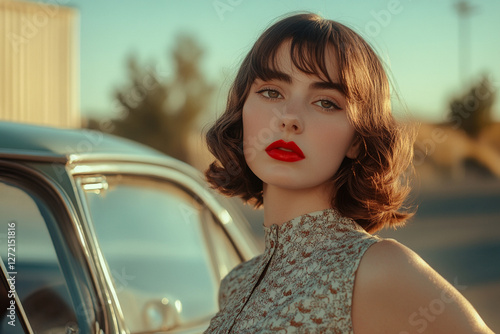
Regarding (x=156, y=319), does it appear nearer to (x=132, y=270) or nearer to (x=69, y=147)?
(x=132, y=270)

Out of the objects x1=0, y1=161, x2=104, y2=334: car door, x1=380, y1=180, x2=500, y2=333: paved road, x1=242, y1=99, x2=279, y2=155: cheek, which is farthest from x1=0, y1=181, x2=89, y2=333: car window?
x1=380, y1=180, x2=500, y2=333: paved road

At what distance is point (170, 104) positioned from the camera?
3275 cm

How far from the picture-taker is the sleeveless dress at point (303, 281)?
5.14ft

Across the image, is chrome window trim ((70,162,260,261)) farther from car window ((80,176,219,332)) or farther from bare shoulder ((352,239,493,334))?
bare shoulder ((352,239,493,334))

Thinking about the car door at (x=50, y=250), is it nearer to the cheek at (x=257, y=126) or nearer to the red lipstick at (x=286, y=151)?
the cheek at (x=257, y=126)

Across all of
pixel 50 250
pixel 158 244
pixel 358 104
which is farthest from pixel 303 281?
pixel 158 244

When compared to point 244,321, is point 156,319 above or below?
below

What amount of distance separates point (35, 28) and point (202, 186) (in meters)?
8.99

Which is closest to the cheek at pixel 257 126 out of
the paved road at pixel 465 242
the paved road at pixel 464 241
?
the paved road at pixel 464 241

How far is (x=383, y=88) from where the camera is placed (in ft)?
6.23

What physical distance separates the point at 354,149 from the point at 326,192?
6.0 inches

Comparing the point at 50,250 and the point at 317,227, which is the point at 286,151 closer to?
the point at 317,227

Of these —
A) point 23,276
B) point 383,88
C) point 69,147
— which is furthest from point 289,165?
point 23,276

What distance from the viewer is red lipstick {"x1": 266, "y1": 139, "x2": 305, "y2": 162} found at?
1743mm
